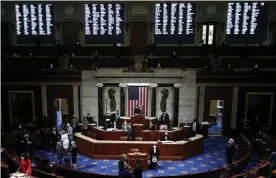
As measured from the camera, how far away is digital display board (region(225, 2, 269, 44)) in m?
21.2

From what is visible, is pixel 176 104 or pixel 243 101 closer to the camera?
pixel 243 101

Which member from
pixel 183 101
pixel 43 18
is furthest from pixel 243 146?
pixel 43 18

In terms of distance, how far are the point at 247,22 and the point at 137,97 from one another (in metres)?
9.24

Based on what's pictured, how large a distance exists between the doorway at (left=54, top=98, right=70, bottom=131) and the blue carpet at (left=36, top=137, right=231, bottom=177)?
138 inches

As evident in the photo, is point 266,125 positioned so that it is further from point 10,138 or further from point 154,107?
point 10,138

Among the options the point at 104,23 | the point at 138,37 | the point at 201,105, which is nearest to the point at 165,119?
the point at 201,105

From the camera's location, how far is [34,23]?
21.8 meters

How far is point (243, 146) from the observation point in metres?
16.3

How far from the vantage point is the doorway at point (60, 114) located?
1934 centimetres

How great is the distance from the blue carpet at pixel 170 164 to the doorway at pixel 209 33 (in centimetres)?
836

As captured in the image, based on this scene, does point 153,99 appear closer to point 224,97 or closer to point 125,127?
point 125,127

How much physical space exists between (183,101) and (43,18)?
10945 millimetres

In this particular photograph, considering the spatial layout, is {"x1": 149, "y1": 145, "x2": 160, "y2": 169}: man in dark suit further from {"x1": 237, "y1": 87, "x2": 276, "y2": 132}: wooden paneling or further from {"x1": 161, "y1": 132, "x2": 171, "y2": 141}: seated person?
{"x1": 237, "y1": 87, "x2": 276, "y2": 132}: wooden paneling

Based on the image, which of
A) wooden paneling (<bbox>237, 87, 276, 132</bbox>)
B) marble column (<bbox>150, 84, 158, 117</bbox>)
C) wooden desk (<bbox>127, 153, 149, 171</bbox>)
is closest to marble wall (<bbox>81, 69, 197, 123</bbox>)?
marble column (<bbox>150, 84, 158, 117</bbox>)
